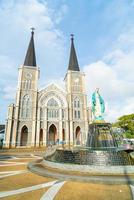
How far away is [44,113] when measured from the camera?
37.3 m

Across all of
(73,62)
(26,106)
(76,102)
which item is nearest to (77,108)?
(76,102)

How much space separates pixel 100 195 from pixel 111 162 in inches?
117

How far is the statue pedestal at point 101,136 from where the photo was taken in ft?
34.4

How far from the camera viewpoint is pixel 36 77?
40812mm

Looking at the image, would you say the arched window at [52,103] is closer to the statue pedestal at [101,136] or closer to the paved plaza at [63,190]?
the statue pedestal at [101,136]

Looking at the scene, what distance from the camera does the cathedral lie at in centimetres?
3462

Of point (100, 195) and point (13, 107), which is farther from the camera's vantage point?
point (13, 107)

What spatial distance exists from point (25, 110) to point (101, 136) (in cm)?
2920

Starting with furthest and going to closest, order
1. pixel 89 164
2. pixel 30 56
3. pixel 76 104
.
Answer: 1. pixel 30 56
2. pixel 76 104
3. pixel 89 164

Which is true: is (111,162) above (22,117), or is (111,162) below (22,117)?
below

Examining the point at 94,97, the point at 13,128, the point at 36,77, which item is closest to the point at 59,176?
the point at 94,97

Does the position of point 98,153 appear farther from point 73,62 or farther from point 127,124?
point 73,62

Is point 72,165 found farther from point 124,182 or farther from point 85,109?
point 85,109

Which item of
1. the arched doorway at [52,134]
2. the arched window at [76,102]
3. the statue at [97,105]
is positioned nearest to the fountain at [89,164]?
the statue at [97,105]
